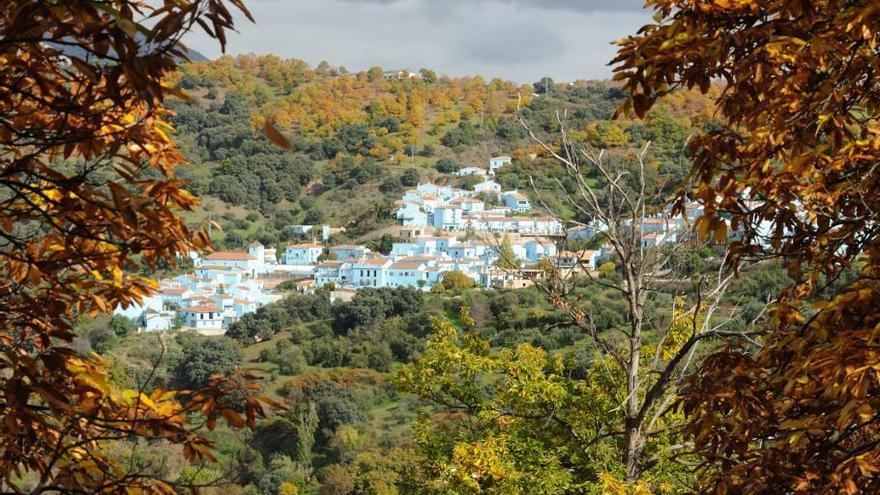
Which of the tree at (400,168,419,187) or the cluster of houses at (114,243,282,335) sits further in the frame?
the tree at (400,168,419,187)

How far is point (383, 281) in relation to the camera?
→ 45.9 meters

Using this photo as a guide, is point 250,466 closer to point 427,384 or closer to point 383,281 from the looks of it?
point 427,384

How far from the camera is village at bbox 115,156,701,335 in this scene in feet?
135

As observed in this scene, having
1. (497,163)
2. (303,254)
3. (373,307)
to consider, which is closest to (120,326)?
(373,307)

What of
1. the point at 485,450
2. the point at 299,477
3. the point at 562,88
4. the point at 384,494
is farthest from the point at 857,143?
the point at 562,88

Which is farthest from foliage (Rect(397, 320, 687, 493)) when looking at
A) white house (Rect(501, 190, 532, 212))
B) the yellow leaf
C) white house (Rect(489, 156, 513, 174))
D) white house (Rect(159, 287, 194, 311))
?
white house (Rect(489, 156, 513, 174))

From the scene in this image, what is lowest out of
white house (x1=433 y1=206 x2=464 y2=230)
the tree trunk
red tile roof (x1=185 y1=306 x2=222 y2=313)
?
red tile roof (x1=185 y1=306 x2=222 y2=313)

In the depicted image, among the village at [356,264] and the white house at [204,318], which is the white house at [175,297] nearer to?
the village at [356,264]

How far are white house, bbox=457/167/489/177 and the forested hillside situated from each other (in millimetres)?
994

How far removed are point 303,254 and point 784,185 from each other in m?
49.3

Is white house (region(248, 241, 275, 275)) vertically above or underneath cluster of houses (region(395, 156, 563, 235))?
underneath

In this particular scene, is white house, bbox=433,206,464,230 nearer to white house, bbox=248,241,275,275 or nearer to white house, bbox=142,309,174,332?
white house, bbox=248,241,275,275

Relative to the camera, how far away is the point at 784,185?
206cm

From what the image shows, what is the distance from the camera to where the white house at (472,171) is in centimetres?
6194
